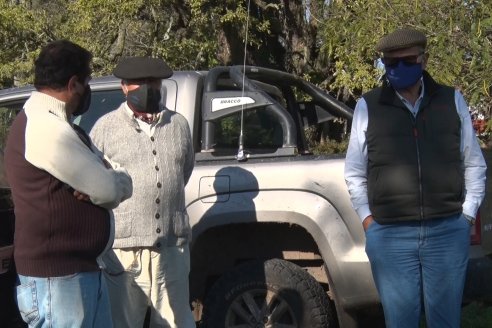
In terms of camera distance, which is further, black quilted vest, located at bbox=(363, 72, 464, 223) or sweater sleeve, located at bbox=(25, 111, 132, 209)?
black quilted vest, located at bbox=(363, 72, 464, 223)

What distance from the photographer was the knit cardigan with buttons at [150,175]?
4738 mm

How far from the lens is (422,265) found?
171 inches

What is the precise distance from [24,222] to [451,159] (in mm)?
2016

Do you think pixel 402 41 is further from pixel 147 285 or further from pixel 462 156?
pixel 147 285

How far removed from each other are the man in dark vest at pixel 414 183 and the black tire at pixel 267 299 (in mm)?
1020

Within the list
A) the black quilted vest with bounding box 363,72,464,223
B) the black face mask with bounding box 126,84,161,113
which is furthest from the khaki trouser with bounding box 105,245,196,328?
the black quilted vest with bounding box 363,72,464,223

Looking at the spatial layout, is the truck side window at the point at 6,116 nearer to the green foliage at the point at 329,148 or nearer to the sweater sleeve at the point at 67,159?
the green foliage at the point at 329,148

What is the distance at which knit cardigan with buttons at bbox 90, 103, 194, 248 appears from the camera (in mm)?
4738

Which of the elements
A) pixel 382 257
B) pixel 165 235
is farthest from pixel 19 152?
pixel 382 257

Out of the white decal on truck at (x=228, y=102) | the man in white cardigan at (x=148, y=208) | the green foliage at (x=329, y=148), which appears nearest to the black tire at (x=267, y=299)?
the man in white cardigan at (x=148, y=208)

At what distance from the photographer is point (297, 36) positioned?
13773 millimetres

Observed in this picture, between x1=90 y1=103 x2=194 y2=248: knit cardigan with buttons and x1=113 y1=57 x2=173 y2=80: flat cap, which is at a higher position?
x1=113 y1=57 x2=173 y2=80: flat cap

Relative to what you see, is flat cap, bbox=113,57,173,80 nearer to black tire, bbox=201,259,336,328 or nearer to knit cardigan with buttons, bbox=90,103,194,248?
knit cardigan with buttons, bbox=90,103,194,248

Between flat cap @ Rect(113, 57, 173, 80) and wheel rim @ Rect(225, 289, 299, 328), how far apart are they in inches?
57.6
